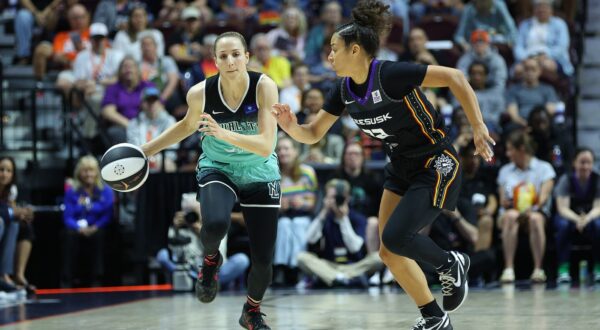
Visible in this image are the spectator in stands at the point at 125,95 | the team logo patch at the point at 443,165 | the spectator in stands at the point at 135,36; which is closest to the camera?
the team logo patch at the point at 443,165

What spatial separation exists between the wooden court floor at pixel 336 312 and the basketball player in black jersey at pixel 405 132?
0.79 m

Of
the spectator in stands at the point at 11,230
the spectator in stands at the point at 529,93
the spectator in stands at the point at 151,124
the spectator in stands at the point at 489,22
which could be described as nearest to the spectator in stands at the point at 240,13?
the spectator in stands at the point at 151,124

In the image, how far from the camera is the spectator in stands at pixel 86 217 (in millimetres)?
10688

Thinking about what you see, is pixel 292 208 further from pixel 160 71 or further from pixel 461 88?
pixel 461 88

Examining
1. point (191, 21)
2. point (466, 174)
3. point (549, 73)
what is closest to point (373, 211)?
point (466, 174)

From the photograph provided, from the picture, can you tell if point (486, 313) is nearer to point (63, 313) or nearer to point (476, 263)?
point (476, 263)

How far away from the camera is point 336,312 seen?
756 centimetres

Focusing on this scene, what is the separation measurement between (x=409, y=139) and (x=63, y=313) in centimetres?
371

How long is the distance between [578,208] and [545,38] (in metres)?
3.13

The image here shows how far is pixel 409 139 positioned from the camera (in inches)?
222

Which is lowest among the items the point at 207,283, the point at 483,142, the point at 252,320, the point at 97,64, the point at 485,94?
the point at 252,320

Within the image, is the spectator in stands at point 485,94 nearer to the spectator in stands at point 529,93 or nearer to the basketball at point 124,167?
the spectator in stands at point 529,93

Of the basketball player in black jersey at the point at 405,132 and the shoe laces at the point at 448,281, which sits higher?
the basketball player in black jersey at the point at 405,132

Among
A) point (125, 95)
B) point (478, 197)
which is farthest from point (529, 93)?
point (125, 95)
